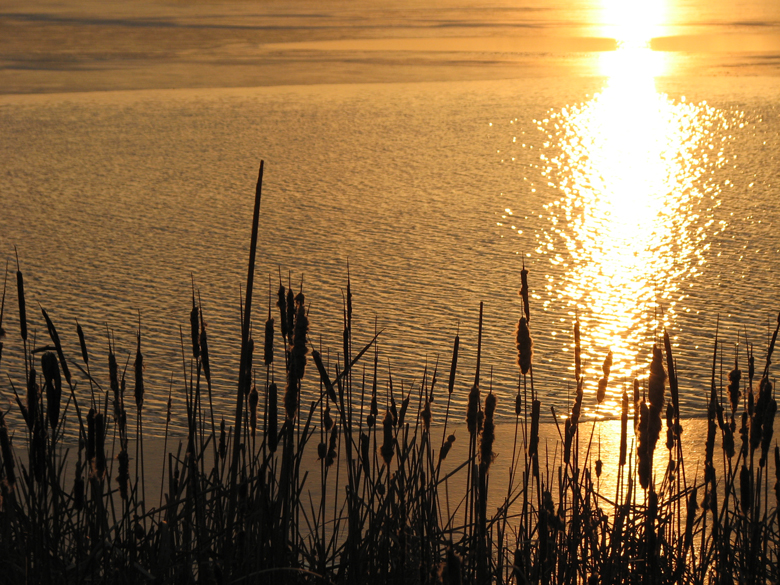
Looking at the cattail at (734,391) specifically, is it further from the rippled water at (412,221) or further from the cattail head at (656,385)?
the rippled water at (412,221)

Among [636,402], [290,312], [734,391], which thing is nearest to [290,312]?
[290,312]

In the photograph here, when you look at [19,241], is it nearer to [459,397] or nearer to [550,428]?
[459,397]

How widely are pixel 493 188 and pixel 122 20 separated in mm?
9088

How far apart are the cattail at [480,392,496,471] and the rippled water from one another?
79 centimetres

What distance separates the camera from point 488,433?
1065mm

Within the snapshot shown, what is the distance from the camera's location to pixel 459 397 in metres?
2.65

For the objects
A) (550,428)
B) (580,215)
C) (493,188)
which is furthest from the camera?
(493,188)

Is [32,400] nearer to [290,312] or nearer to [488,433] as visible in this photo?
[290,312]

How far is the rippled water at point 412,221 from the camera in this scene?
308 centimetres

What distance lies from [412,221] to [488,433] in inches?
130

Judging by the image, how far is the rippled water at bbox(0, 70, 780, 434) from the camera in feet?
10.1

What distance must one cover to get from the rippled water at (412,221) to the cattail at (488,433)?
0.79 m

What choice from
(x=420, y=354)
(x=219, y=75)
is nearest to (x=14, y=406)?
(x=420, y=354)

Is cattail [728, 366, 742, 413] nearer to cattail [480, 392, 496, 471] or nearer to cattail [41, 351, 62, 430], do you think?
cattail [480, 392, 496, 471]
